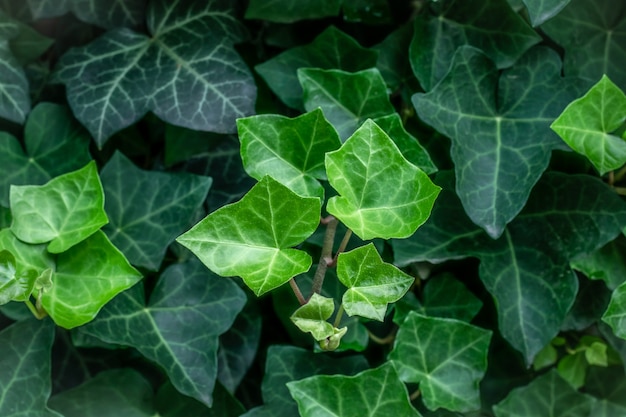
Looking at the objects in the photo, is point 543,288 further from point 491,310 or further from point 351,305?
point 351,305

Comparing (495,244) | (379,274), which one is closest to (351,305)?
(379,274)

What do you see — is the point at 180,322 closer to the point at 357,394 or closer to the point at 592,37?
the point at 357,394

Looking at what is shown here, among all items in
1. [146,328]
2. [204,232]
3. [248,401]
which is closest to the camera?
[204,232]

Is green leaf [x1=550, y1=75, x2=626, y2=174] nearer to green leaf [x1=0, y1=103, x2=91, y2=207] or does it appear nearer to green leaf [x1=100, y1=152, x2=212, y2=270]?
green leaf [x1=100, y1=152, x2=212, y2=270]

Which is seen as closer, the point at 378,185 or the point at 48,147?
the point at 378,185

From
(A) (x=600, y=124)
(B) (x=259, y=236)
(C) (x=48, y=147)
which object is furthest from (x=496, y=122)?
(C) (x=48, y=147)
